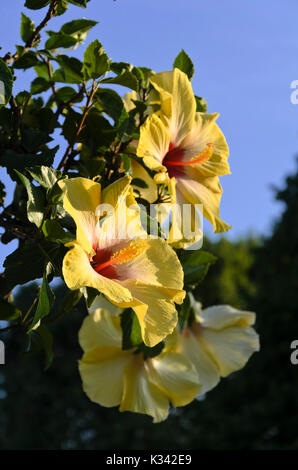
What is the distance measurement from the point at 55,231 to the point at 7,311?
0.33 metres

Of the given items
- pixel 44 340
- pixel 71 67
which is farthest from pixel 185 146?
pixel 44 340

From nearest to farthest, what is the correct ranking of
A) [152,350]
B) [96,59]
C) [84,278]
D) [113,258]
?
[84,278] → [113,258] → [96,59] → [152,350]

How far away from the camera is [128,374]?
4.42 feet

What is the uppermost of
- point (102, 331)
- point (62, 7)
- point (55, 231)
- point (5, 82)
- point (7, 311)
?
point (62, 7)

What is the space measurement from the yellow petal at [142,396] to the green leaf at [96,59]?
67 centimetres

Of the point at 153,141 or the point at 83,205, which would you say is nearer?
the point at 83,205

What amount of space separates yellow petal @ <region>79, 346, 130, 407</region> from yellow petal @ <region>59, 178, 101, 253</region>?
0.52 metres

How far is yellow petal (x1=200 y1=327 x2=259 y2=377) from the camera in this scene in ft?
4.81

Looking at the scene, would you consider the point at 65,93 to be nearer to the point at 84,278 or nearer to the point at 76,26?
the point at 76,26

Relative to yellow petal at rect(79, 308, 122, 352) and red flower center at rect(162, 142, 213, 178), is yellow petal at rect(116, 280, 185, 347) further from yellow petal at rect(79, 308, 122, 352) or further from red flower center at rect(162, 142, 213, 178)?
yellow petal at rect(79, 308, 122, 352)

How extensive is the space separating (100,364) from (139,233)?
0.54 meters
